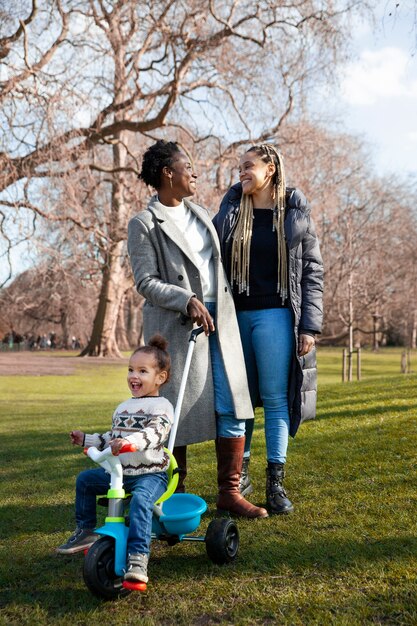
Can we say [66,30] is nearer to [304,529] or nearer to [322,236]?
[304,529]

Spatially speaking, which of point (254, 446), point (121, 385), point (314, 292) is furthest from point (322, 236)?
point (314, 292)

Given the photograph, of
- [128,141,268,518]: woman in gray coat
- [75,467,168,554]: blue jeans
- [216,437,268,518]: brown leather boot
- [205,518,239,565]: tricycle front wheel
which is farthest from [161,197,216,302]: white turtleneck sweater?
[205,518,239,565]: tricycle front wheel

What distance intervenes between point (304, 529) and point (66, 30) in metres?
11.7

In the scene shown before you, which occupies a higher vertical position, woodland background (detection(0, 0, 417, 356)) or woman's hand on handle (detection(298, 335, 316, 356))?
woodland background (detection(0, 0, 417, 356))

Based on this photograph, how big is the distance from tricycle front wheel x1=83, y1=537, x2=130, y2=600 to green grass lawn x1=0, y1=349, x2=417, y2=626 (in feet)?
0.20

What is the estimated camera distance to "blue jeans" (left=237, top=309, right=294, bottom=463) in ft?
12.8

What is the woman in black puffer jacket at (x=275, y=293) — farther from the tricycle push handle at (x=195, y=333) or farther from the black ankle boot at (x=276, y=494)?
the tricycle push handle at (x=195, y=333)

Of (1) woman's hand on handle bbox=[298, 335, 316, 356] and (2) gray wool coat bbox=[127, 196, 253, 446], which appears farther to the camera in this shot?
(1) woman's hand on handle bbox=[298, 335, 316, 356]

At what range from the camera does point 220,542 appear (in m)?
2.96

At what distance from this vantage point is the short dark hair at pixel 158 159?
3703 mm

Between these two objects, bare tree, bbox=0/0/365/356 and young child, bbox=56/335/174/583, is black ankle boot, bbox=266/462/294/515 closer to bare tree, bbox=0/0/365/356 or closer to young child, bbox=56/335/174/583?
young child, bbox=56/335/174/583

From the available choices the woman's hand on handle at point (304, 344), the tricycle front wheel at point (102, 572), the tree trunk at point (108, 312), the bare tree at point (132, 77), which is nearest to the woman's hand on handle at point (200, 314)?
the woman's hand on handle at point (304, 344)

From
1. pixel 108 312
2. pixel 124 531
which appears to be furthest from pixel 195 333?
pixel 108 312

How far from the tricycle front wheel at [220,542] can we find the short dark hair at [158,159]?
185cm
